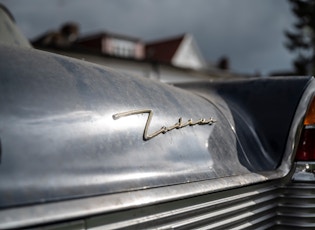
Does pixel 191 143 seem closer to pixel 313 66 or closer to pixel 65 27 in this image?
pixel 65 27

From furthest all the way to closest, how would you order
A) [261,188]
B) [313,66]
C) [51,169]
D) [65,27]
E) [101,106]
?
[313,66]
[65,27]
[261,188]
[101,106]
[51,169]

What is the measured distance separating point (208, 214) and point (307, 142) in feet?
2.12

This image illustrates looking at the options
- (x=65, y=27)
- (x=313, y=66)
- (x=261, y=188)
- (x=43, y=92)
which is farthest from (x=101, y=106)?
(x=313, y=66)

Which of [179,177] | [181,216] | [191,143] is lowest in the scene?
[181,216]

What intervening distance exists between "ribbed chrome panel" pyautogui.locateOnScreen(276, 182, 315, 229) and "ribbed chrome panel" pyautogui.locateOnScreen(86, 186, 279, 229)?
0.04 m

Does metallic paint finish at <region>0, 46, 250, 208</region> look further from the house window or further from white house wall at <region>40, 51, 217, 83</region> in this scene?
the house window

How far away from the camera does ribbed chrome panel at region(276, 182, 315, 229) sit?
1675mm

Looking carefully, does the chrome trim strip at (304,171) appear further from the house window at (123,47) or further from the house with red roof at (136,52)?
→ the house window at (123,47)

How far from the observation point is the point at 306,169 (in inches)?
67.8

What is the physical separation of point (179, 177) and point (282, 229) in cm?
62

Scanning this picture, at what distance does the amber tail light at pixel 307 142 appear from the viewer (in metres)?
1.75

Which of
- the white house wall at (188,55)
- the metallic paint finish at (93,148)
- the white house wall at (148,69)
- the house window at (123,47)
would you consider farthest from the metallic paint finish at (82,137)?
the white house wall at (188,55)

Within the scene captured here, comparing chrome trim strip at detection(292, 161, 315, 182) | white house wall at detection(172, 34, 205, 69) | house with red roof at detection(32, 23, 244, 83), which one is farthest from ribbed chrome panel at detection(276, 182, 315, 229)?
white house wall at detection(172, 34, 205, 69)

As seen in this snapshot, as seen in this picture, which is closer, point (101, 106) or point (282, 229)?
point (101, 106)
